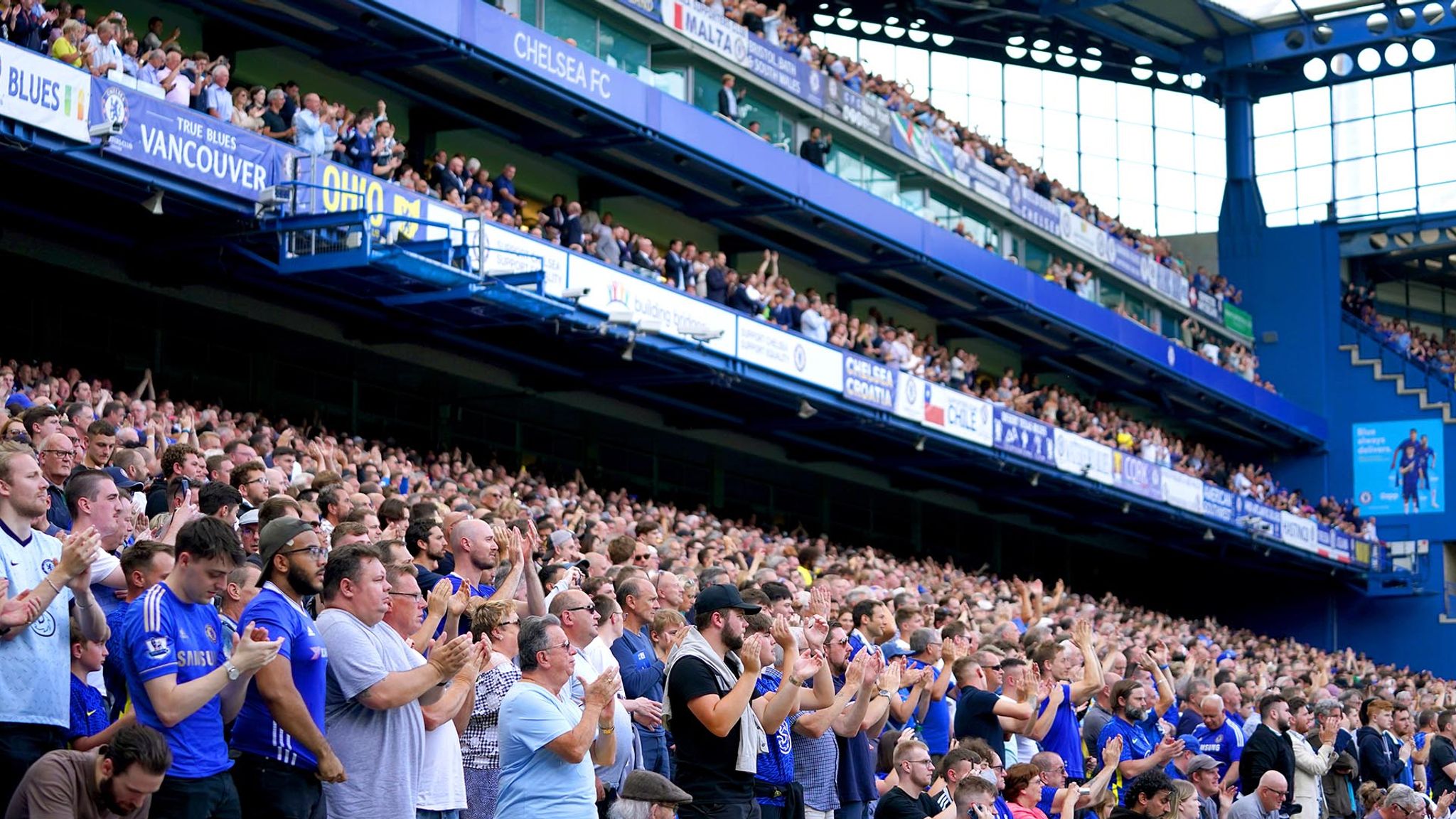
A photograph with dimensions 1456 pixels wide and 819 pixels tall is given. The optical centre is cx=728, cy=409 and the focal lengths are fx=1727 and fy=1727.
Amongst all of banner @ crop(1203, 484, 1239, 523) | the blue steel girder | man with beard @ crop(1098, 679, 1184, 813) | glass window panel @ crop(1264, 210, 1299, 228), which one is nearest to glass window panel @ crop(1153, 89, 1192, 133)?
glass window panel @ crop(1264, 210, 1299, 228)

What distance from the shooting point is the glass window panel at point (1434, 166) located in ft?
158

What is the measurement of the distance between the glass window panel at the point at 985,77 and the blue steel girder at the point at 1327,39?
651 cm

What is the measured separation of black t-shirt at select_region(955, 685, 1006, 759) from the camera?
11039mm

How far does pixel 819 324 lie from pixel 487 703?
22847 mm

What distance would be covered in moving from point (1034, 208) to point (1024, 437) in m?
8.47

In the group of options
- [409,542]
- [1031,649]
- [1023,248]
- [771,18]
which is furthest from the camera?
[1023,248]

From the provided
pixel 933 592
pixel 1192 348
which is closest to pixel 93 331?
pixel 933 592

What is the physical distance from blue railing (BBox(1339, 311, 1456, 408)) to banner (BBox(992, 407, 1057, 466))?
665 inches

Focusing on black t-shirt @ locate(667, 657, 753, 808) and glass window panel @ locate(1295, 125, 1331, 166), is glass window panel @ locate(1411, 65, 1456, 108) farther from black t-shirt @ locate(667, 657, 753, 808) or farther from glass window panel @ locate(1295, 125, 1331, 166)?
black t-shirt @ locate(667, 657, 753, 808)

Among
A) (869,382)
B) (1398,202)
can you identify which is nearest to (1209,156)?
(1398,202)

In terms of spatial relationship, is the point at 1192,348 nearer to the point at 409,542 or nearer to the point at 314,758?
the point at 409,542

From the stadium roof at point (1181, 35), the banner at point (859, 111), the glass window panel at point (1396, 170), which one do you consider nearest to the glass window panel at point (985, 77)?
the stadium roof at point (1181, 35)

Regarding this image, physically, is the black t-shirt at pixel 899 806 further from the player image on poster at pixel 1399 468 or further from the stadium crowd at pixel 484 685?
the player image on poster at pixel 1399 468

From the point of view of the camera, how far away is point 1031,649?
13.4 metres
